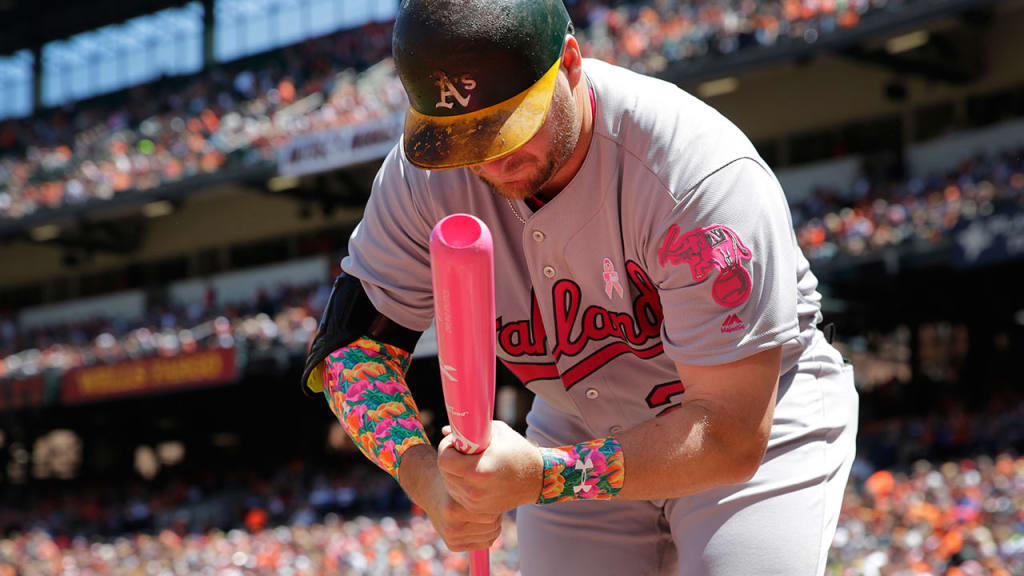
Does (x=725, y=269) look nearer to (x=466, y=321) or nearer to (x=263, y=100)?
(x=466, y=321)

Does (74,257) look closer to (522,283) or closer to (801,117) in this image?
(801,117)

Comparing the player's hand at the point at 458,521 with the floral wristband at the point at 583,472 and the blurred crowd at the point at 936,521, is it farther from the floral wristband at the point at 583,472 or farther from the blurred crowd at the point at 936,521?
the blurred crowd at the point at 936,521

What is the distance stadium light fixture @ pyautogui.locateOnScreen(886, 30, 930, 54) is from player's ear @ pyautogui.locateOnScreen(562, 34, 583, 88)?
1284 cm

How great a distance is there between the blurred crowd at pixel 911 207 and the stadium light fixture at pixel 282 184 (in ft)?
28.6

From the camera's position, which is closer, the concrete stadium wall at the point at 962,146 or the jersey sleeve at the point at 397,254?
the jersey sleeve at the point at 397,254

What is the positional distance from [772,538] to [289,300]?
1719cm

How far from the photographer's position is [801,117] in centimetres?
1653

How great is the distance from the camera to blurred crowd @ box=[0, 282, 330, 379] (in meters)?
17.5

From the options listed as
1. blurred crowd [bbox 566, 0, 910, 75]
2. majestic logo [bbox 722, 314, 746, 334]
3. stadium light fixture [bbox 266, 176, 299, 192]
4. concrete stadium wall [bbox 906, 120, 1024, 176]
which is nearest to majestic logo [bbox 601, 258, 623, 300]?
majestic logo [bbox 722, 314, 746, 334]

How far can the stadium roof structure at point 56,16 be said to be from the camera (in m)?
27.0

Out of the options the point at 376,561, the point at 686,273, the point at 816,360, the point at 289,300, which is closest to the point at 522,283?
the point at 686,273

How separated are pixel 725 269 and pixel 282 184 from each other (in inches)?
729

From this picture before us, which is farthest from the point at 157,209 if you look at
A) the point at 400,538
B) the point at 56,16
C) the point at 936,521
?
the point at 936,521

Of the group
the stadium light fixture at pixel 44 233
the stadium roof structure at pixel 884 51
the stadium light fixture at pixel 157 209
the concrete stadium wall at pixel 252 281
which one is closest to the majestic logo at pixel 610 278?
the stadium roof structure at pixel 884 51
